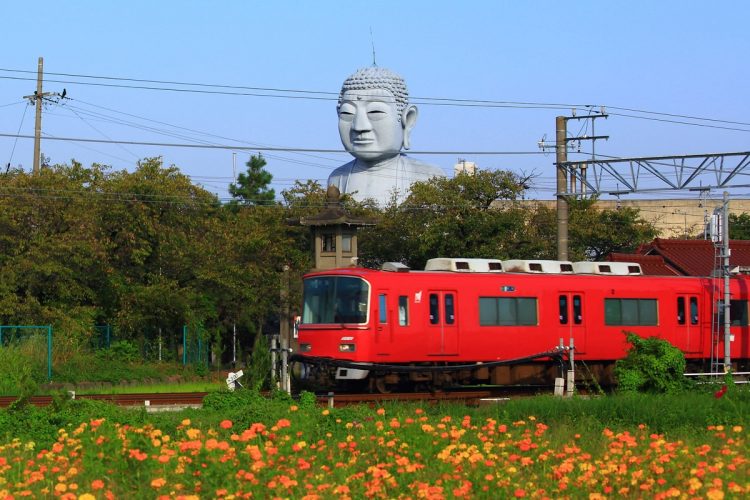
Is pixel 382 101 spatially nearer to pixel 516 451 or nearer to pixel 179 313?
pixel 179 313

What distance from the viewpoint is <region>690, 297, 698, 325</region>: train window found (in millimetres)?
26703

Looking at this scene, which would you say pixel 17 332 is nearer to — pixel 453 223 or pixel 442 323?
pixel 442 323

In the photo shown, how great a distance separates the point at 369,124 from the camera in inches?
2232

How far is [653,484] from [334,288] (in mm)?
13104

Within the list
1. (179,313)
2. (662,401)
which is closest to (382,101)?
(179,313)

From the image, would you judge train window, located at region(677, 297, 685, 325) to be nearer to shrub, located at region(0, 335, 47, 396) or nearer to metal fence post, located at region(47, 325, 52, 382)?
shrub, located at region(0, 335, 47, 396)

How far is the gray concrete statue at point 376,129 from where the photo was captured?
186 ft

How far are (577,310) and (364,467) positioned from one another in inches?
581

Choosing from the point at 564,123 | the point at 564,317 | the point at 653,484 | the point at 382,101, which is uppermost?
the point at 382,101

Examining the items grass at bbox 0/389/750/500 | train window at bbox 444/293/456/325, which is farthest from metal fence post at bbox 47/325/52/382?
grass at bbox 0/389/750/500

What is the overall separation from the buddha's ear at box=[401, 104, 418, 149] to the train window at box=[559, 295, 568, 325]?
33.8m

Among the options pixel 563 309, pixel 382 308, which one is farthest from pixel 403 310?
pixel 563 309

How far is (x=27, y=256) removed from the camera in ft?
102

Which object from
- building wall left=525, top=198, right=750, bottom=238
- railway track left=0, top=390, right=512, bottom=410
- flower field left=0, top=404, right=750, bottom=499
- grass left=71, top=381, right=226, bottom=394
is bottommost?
grass left=71, top=381, right=226, bottom=394
